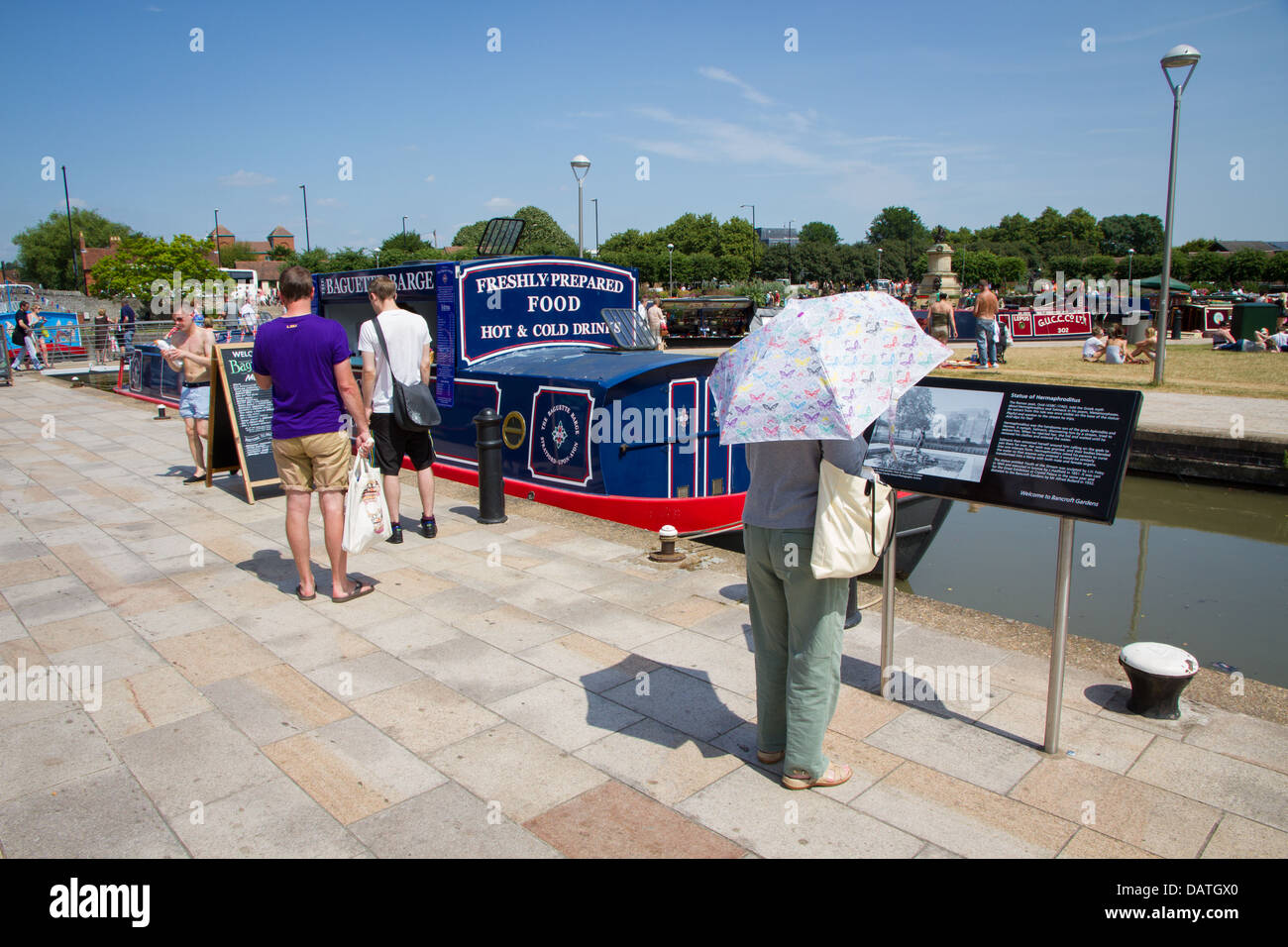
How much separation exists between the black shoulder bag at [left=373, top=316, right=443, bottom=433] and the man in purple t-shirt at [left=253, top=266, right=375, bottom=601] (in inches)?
43.2

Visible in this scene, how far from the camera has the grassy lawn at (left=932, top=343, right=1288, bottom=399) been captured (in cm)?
1564

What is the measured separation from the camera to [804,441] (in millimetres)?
3068

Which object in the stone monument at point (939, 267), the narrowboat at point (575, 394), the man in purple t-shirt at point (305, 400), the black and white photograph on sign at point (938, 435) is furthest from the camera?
the stone monument at point (939, 267)

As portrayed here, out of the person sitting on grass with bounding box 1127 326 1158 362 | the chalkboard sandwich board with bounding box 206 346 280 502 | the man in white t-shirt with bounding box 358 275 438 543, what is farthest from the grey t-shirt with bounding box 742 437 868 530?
the person sitting on grass with bounding box 1127 326 1158 362

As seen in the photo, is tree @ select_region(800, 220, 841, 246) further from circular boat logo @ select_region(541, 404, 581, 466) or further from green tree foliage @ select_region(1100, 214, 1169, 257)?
circular boat logo @ select_region(541, 404, 581, 466)

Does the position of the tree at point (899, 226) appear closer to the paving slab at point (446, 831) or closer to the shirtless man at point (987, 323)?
the shirtless man at point (987, 323)

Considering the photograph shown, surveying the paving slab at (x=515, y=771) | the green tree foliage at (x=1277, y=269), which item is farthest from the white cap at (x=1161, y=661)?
the green tree foliage at (x=1277, y=269)

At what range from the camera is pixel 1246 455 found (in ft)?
37.9

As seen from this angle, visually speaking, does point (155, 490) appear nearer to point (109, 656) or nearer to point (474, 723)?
point (109, 656)

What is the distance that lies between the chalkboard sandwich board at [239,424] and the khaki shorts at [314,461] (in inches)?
130

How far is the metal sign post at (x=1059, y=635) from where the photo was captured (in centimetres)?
345

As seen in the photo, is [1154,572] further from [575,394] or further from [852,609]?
[575,394]

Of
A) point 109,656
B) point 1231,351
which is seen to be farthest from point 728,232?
point 109,656
